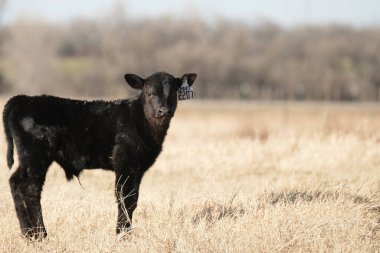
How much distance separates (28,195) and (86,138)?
3.14 feet

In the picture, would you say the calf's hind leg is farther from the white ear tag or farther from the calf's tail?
the white ear tag

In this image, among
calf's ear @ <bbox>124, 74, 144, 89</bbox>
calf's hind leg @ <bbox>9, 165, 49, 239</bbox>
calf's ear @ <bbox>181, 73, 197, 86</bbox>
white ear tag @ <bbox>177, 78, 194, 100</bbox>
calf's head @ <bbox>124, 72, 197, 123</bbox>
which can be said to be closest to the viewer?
calf's hind leg @ <bbox>9, 165, 49, 239</bbox>

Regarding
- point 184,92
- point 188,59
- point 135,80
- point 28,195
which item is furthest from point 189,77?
point 188,59

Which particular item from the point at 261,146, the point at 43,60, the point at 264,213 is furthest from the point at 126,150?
the point at 43,60

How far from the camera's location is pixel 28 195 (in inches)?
259

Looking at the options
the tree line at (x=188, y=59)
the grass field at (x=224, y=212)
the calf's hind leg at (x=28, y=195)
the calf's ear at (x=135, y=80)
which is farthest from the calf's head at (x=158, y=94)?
the tree line at (x=188, y=59)

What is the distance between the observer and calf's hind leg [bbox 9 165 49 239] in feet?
21.5

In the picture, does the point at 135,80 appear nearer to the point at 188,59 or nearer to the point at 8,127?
the point at 8,127

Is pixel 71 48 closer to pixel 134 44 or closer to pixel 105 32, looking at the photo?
pixel 105 32

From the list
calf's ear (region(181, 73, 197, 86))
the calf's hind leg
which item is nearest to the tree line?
calf's ear (region(181, 73, 197, 86))

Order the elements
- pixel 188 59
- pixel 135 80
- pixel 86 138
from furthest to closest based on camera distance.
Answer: pixel 188 59
pixel 135 80
pixel 86 138

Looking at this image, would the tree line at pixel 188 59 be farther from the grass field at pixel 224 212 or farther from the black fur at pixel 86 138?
the black fur at pixel 86 138

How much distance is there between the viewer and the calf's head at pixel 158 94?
23.2ft

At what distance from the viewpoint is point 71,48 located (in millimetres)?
88688
